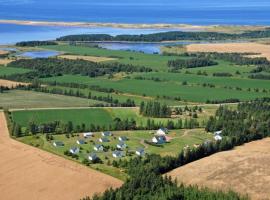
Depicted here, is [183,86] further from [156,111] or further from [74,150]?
[74,150]

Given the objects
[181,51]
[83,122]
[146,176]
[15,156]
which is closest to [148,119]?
[83,122]

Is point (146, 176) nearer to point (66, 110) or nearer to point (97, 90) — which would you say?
point (66, 110)

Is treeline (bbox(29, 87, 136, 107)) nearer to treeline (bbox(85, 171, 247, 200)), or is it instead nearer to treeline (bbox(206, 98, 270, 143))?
treeline (bbox(206, 98, 270, 143))

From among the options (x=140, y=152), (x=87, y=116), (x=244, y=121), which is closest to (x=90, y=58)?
(x=87, y=116)

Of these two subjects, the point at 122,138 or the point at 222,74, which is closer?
the point at 122,138

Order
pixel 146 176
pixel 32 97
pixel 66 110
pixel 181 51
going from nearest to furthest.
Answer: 1. pixel 146 176
2. pixel 66 110
3. pixel 32 97
4. pixel 181 51

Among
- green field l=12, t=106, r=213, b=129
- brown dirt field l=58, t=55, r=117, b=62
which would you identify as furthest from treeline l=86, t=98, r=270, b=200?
brown dirt field l=58, t=55, r=117, b=62
